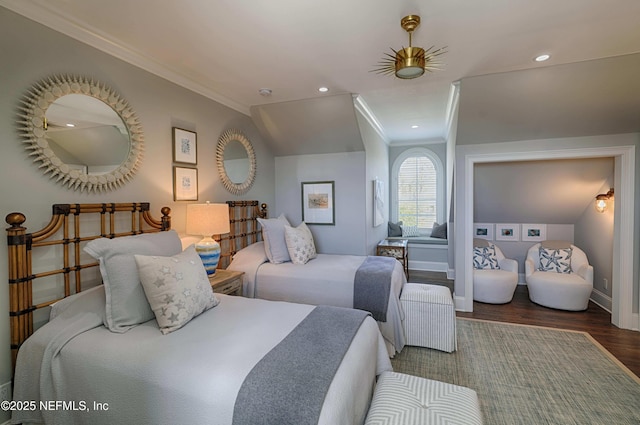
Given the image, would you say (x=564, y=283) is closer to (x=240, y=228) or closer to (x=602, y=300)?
(x=602, y=300)

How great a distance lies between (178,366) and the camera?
1347 mm

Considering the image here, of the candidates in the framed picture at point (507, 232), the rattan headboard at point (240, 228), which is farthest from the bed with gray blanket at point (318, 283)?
the framed picture at point (507, 232)

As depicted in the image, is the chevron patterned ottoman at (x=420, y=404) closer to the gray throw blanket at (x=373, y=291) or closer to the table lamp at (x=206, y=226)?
the gray throw blanket at (x=373, y=291)

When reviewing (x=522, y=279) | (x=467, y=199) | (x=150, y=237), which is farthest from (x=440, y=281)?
(x=150, y=237)

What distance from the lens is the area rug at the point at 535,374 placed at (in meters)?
1.99

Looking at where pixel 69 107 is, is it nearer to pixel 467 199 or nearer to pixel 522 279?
pixel 467 199

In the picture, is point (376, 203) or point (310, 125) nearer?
point (310, 125)

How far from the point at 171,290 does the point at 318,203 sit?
2.85 m

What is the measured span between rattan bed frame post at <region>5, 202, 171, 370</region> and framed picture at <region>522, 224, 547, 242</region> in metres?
5.31

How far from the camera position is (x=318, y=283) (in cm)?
292

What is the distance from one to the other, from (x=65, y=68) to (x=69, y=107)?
0.84ft

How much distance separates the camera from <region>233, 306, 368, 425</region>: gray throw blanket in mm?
1134


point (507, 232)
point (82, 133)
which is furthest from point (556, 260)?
point (82, 133)

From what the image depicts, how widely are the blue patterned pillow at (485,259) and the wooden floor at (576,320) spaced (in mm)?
529
